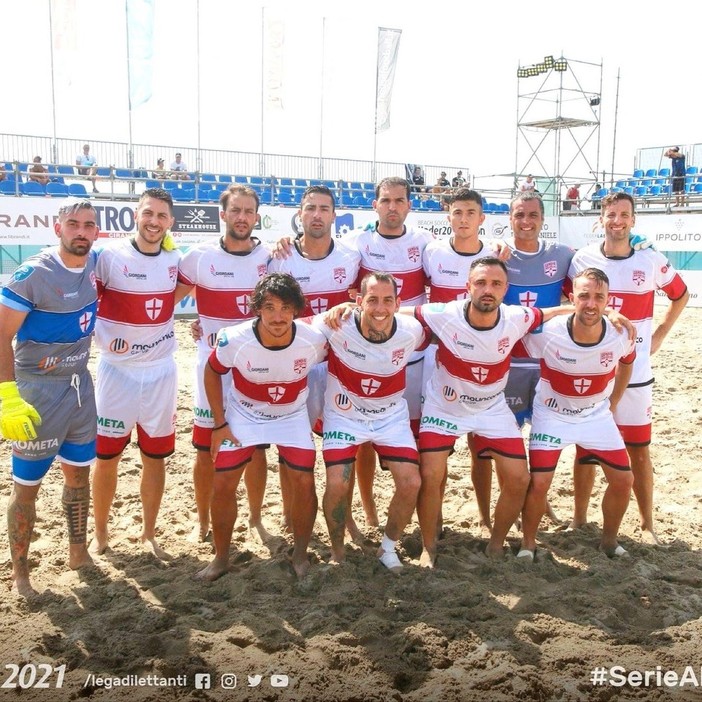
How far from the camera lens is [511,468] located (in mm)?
4723

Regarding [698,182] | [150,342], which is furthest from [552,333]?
[698,182]

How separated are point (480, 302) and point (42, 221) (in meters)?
12.7

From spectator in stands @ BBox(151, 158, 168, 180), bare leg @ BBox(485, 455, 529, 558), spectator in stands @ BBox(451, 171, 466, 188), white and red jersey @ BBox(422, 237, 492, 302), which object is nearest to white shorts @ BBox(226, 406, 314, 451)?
bare leg @ BBox(485, 455, 529, 558)

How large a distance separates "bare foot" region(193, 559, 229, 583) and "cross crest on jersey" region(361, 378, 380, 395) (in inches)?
57.5

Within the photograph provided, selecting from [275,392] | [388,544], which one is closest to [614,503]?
[388,544]

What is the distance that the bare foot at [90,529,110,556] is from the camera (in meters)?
4.98

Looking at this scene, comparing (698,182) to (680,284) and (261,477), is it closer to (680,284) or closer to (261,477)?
(680,284)

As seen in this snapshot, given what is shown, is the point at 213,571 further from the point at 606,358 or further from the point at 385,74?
the point at 385,74

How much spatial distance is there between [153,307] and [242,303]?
629mm

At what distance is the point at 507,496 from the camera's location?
475 centimetres

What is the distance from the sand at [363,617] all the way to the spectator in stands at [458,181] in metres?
19.6

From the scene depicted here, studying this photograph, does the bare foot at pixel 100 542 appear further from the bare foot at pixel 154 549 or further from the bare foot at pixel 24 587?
the bare foot at pixel 24 587

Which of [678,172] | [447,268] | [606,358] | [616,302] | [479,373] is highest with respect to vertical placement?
[678,172]

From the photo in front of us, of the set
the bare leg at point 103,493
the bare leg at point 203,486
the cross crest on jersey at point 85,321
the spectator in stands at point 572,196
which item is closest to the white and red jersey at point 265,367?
the bare leg at point 203,486
